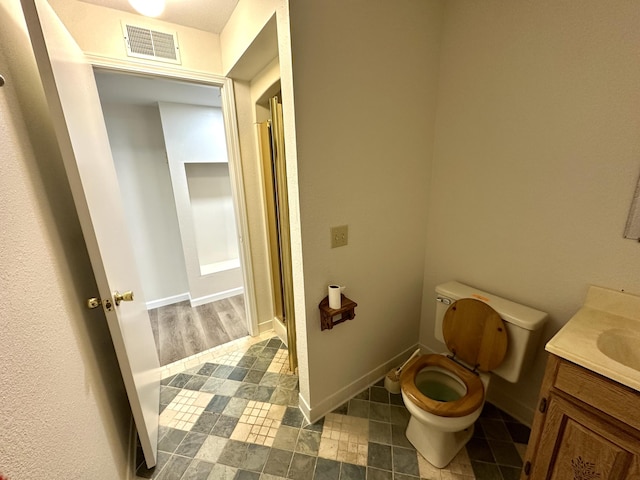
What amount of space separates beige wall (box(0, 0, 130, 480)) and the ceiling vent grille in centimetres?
76

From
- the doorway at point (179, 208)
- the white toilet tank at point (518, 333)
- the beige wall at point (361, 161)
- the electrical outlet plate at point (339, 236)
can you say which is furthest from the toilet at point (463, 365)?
the doorway at point (179, 208)

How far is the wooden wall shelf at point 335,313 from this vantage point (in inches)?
54.8

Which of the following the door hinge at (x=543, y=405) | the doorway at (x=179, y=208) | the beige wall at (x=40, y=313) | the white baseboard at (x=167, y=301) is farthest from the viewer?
the white baseboard at (x=167, y=301)

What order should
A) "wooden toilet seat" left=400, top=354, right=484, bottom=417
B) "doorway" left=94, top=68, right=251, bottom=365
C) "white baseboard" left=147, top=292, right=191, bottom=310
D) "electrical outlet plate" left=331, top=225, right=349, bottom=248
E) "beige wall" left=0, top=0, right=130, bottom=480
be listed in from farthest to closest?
"white baseboard" left=147, top=292, right=191, bottom=310 < "doorway" left=94, top=68, right=251, bottom=365 < "electrical outlet plate" left=331, top=225, right=349, bottom=248 < "wooden toilet seat" left=400, top=354, right=484, bottom=417 < "beige wall" left=0, top=0, right=130, bottom=480

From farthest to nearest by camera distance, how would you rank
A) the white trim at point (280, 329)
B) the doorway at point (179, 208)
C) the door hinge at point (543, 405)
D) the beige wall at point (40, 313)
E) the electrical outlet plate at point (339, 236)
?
the doorway at point (179, 208) → the white trim at point (280, 329) → the electrical outlet plate at point (339, 236) → the door hinge at point (543, 405) → the beige wall at point (40, 313)

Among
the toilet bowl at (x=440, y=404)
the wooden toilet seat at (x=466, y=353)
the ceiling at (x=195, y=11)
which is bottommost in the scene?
the toilet bowl at (x=440, y=404)

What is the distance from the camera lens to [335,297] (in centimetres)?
138

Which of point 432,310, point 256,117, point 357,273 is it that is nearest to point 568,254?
point 432,310

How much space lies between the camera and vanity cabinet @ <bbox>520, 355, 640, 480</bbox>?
0.79m

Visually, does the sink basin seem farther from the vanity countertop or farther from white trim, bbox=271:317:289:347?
white trim, bbox=271:317:289:347

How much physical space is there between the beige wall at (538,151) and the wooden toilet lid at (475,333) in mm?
244

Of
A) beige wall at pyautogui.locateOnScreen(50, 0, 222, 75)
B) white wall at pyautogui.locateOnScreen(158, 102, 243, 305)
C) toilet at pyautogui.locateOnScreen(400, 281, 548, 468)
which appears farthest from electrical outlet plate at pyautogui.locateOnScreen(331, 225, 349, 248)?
white wall at pyautogui.locateOnScreen(158, 102, 243, 305)

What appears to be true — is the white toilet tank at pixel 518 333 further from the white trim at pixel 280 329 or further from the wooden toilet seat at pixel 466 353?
the white trim at pixel 280 329

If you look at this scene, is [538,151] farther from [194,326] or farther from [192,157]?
[194,326]
